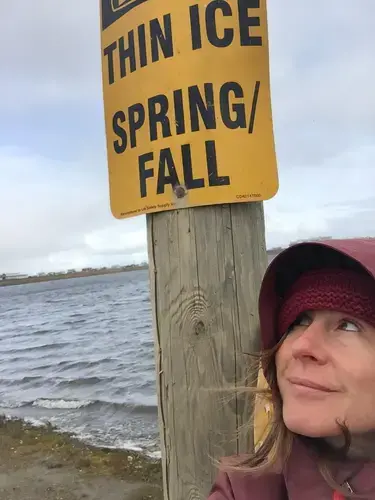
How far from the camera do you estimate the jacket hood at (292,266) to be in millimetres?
1522

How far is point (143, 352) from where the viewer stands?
1775cm

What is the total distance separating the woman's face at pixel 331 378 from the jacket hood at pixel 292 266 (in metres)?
0.16

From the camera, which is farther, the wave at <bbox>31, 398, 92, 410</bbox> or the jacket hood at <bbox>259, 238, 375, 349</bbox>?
the wave at <bbox>31, 398, 92, 410</bbox>

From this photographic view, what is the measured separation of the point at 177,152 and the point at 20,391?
13.9 meters

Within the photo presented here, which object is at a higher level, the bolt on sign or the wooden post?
the bolt on sign

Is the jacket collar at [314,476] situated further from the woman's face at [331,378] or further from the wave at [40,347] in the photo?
the wave at [40,347]

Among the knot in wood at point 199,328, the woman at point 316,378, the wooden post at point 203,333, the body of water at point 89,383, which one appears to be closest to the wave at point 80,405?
the body of water at point 89,383

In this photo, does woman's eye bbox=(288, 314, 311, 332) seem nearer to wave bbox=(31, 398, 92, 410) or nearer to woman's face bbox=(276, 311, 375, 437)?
woman's face bbox=(276, 311, 375, 437)

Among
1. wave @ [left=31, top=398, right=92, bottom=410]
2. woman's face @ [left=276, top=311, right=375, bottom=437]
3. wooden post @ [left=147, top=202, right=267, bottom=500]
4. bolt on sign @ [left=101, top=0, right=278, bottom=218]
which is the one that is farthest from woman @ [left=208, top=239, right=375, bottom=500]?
wave @ [left=31, top=398, right=92, bottom=410]

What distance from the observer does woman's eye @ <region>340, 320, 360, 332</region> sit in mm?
1496

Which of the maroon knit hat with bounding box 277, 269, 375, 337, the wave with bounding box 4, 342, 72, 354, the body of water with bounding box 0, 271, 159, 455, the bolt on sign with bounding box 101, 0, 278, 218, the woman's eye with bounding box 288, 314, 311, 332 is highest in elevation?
the bolt on sign with bounding box 101, 0, 278, 218

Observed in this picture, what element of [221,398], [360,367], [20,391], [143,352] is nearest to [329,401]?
[360,367]

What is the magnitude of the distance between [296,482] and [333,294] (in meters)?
0.55

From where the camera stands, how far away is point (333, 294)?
5.04 ft
